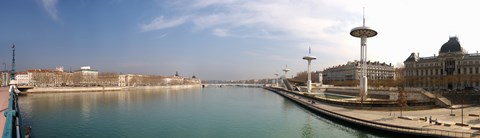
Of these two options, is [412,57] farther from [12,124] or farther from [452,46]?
[12,124]

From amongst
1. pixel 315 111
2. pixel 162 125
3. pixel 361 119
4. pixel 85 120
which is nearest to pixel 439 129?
pixel 361 119

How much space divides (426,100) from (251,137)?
3119 centimetres

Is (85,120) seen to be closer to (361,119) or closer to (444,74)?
(361,119)

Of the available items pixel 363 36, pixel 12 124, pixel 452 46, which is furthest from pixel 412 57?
pixel 12 124

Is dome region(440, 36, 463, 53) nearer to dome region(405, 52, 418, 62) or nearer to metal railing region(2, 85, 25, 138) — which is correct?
dome region(405, 52, 418, 62)

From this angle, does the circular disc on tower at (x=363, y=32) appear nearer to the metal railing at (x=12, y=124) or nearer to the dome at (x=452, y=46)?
the dome at (x=452, y=46)

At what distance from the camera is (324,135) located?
33250 millimetres

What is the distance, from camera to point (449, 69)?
77.9 m

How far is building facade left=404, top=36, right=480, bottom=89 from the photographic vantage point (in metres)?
71.4

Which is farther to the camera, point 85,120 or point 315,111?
point 315,111

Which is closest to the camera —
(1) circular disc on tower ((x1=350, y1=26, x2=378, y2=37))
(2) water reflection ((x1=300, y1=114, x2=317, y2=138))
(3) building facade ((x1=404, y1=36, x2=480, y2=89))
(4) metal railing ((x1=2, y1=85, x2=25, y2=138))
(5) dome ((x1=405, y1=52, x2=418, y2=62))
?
(4) metal railing ((x1=2, y1=85, x2=25, y2=138))

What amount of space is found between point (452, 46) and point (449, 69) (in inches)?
232

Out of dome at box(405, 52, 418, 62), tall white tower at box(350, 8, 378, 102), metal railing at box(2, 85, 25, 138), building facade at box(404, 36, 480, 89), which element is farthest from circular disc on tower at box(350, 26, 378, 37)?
metal railing at box(2, 85, 25, 138)

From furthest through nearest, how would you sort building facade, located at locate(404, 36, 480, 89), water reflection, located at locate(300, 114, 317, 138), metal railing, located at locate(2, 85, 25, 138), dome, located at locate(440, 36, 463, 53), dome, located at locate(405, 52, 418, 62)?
dome, located at locate(405, 52, 418, 62)
dome, located at locate(440, 36, 463, 53)
building facade, located at locate(404, 36, 480, 89)
water reflection, located at locate(300, 114, 317, 138)
metal railing, located at locate(2, 85, 25, 138)
